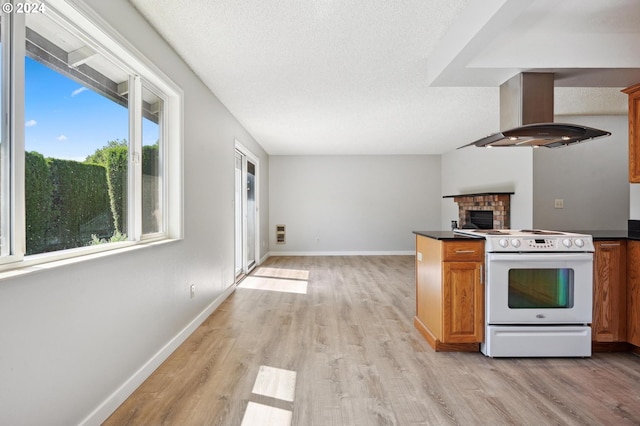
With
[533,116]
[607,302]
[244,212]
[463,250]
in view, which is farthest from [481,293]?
[244,212]

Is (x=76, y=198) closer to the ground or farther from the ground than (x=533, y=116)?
closer to the ground

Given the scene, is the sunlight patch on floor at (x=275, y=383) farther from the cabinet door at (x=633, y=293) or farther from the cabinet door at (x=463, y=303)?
the cabinet door at (x=633, y=293)

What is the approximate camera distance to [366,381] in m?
2.20

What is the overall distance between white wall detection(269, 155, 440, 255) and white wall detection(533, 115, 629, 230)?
3126 mm

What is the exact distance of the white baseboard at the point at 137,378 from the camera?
173 cm

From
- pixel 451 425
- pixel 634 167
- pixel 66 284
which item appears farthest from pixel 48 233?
pixel 634 167

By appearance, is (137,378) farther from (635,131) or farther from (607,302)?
(635,131)

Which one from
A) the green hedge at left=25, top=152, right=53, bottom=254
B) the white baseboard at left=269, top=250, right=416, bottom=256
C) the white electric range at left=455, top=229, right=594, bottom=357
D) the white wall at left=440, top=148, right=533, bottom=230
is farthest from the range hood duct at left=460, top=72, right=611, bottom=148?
the white baseboard at left=269, top=250, right=416, bottom=256

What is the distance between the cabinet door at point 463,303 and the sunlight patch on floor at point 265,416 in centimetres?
141

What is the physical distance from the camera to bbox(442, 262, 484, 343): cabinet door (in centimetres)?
259

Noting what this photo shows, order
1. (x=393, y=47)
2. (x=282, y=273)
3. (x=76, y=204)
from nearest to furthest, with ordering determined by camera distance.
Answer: (x=76, y=204) → (x=393, y=47) → (x=282, y=273)

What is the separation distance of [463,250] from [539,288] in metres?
0.62

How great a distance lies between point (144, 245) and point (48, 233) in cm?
72

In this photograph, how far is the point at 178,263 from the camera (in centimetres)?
278
